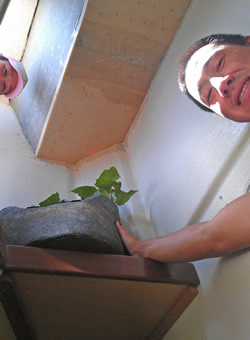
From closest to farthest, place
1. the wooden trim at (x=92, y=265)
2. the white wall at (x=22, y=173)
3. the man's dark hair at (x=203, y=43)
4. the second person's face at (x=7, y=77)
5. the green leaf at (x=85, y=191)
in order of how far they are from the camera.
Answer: the wooden trim at (x=92, y=265)
the man's dark hair at (x=203, y=43)
the green leaf at (x=85, y=191)
the white wall at (x=22, y=173)
the second person's face at (x=7, y=77)

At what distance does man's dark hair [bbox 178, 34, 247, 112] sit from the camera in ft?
3.22

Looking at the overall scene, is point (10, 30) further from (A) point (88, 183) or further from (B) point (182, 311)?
(B) point (182, 311)

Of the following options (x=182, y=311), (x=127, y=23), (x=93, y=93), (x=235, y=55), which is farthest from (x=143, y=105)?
(x=182, y=311)

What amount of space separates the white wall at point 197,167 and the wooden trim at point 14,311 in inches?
16.1

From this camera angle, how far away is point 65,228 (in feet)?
2.68

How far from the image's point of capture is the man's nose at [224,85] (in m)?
0.92

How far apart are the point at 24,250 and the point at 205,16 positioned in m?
0.97

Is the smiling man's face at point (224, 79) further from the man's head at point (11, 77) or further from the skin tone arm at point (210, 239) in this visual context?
the man's head at point (11, 77)

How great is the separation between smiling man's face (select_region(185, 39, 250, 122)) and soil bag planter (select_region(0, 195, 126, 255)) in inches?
17.9

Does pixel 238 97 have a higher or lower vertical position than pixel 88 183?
higher

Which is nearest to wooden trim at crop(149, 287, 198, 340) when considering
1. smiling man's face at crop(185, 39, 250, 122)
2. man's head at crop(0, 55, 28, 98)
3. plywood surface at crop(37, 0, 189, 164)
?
smiling man's face at crop(185, 39, 250, 122)

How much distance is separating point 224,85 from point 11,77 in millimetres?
937

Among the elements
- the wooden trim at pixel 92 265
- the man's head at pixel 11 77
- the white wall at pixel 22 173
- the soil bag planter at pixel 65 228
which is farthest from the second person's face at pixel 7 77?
the wooden trim at pixel 92 265

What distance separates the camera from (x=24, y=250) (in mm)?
774
